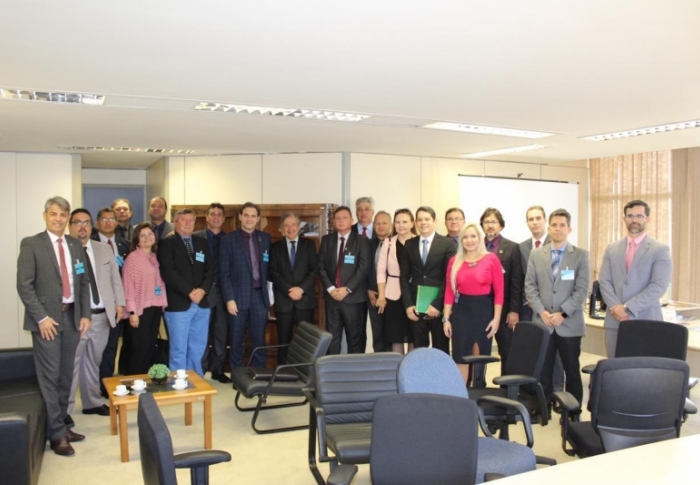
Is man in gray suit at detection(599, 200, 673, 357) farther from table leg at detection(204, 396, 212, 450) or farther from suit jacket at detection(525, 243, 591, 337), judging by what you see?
table leg at detection(204, 396, 212, 450)

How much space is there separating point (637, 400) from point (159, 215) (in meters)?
5.38

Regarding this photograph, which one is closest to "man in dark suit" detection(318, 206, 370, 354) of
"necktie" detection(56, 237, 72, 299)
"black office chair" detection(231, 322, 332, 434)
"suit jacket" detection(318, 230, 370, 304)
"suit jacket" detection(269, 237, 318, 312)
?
"suit jacket" detection(318, 230, 370, 304)

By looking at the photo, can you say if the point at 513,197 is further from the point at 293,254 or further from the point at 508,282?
the point at 293,254

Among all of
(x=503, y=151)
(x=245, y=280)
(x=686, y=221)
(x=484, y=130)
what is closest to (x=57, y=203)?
(x=245, y=280)

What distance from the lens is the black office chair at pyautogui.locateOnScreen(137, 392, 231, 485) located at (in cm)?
208

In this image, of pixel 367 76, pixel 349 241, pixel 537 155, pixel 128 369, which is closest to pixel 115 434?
pixel 128 369

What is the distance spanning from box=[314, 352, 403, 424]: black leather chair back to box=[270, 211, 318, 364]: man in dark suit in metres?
2.58

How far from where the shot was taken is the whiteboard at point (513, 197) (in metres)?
8.20

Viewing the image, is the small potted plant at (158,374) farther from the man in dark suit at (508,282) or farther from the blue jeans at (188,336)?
the man in dark suit at (508,282)

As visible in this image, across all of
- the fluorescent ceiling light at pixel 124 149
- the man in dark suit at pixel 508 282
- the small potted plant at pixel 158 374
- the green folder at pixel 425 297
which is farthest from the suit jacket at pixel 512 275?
the fluorescent ceiling light at pixel 124 149

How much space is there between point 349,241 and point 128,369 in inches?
103

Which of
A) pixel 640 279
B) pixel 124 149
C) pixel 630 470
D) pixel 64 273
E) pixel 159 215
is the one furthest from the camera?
pixel 124 149

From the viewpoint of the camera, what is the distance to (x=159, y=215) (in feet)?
22.4

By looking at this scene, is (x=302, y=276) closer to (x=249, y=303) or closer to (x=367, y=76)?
(x=249, y=303)
